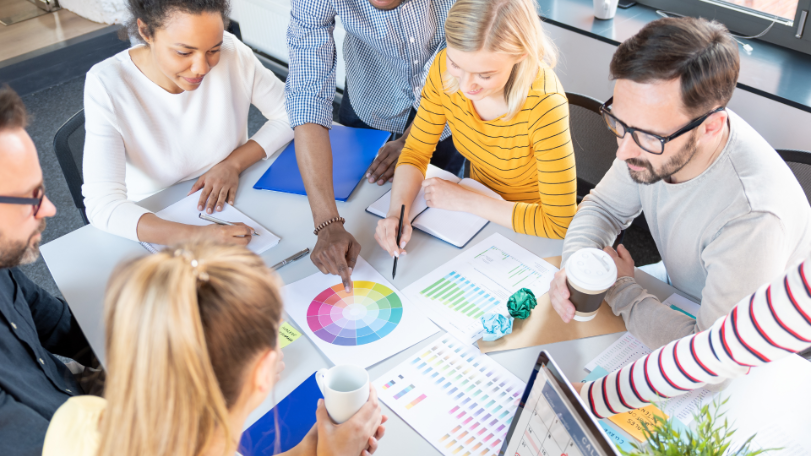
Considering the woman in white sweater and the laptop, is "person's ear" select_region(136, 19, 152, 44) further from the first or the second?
the laptop

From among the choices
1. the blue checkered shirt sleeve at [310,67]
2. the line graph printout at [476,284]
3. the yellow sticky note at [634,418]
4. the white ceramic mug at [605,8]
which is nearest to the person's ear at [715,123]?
the line graph printout at [476,284]

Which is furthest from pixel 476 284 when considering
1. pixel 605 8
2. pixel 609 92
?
pixel 605 8

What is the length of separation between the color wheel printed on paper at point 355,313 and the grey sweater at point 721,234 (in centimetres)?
47

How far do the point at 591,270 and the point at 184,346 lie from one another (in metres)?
0.78

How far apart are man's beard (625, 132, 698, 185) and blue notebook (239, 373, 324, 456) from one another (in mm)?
847

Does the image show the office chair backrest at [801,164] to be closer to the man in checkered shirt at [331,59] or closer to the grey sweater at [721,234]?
the grey sweater at [721,234]

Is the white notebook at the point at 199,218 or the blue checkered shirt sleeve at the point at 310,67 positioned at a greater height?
the blue checkered shirt sleeve at the point at 310,67

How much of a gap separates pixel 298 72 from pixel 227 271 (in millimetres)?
1103

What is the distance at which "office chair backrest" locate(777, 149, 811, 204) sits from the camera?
146 cm

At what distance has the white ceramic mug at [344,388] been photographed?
90 cm

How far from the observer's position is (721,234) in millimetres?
1115

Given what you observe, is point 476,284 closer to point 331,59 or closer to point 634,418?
point 634,418

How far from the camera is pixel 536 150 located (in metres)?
1.48

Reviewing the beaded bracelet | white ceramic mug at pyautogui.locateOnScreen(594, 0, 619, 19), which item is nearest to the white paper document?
the beaded bracelet
